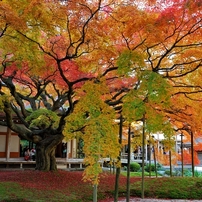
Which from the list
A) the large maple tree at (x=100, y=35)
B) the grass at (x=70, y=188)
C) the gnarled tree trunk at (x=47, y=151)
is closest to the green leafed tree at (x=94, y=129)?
the large maple tree at (x=100, y=35)

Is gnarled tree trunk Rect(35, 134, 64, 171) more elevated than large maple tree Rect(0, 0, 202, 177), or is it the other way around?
large maple tree Rect(0, 0, 202, 177)

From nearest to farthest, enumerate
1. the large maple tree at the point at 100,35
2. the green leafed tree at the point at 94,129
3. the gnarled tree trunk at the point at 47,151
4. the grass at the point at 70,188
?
1. the green leafed tree at the point at 94,129
2. the large maple tree at the point at 100,35
3. the grass at the point at 70,188
4. the gnarled tree trunk at the point at 47,151

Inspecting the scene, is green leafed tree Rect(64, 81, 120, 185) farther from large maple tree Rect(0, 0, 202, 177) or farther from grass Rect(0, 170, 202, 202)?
grass Rect(0, 170, 202, 202)

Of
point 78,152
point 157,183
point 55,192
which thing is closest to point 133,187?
point 157,183

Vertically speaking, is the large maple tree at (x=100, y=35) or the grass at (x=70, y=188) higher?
the large maple tree at (x=100, y=35)

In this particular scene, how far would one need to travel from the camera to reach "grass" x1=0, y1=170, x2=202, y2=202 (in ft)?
35.0

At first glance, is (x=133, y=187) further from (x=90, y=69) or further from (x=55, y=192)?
(x=90, y=69)

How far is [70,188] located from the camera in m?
12.8

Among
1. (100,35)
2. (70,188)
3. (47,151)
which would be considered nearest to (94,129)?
(100,35)

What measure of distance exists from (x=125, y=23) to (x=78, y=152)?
59.5 ft

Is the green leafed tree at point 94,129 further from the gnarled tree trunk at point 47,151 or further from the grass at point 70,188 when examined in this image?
the gnarled tree trunk at point 47,151

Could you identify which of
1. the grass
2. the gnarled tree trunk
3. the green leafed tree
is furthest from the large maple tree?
the gnarled tree trunk

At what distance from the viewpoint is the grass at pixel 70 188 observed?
35.0ft

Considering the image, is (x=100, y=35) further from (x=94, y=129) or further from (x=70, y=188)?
(x=70, y=188)
